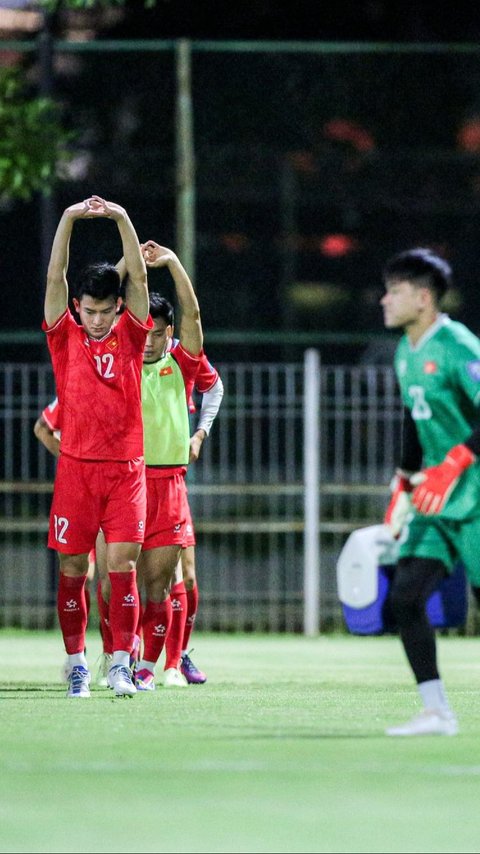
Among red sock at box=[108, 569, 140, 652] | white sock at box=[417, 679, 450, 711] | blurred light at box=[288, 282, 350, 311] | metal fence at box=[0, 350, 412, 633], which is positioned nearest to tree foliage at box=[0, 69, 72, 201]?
metal fence at box=[0, 350, 412, 633]

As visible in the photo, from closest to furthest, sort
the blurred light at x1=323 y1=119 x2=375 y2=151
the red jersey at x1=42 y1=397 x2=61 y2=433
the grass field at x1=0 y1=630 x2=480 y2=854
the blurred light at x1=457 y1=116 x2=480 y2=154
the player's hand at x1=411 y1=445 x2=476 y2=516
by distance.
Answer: the grass field at x1=0 y1=630 x2=480 y2=854, the player's hand at x1=411 y1=445 x2=476 y2=516, the red jersey at x1=42 y1=397 x2=61 y2=433, the blurred light at x1=323 y1=119 x2=375 y2=151, the blurred light at x1=457 y1=116 x2=480 y2=154

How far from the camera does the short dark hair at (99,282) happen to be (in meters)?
9.17

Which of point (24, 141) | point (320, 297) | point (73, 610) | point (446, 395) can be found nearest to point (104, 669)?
point (73, 610)

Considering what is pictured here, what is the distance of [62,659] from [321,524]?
3286 millimetres

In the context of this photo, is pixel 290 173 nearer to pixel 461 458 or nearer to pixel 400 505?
pixel 400 505

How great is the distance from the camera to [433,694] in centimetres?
755

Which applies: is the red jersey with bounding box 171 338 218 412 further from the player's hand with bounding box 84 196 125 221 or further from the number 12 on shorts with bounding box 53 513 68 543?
the player's hand with bounding box 84 196 125 221

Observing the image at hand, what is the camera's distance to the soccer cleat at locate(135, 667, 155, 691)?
32.7 ft

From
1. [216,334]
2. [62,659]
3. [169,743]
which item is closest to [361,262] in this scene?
[216,334]

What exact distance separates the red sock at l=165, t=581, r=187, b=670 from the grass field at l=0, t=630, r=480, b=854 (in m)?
0.24

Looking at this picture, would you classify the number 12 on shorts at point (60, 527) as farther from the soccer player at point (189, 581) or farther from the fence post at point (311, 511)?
the fence post at point (311, 511)

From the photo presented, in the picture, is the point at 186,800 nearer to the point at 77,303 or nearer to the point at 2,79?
the point at 77,303

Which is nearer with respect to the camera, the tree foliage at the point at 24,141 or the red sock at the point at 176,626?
the red sock at the point at 176,626

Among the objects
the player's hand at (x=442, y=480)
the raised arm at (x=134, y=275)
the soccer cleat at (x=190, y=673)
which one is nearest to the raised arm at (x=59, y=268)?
the raised arm at (x=134, y=275)
